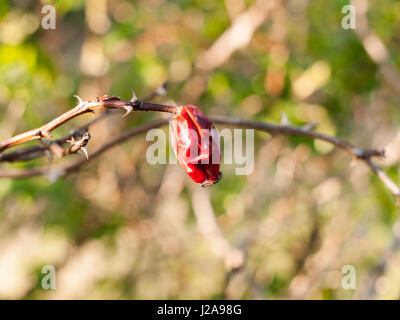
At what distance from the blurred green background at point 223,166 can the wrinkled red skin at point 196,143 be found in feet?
2.37

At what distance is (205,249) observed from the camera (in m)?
2.53

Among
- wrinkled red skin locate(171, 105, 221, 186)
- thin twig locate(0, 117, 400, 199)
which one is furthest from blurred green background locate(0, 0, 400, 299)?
wrinkled red skin locate(171, 105, 221, 186)

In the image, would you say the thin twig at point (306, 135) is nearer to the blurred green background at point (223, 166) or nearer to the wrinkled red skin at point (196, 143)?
the wrinkled red skin at point (196, 143)

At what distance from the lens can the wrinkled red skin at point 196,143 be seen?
0.61 metres

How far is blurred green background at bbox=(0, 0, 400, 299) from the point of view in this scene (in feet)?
5.32

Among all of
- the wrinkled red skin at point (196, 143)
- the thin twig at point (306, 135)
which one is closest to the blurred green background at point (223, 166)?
the thin twig at point (306, 135)

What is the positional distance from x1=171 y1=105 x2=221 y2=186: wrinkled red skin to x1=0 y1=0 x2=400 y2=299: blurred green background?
0.72m

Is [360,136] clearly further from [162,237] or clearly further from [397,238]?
[162,237]

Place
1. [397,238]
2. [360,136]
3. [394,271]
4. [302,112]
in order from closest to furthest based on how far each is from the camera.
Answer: [397,238] < [302,112] < [394,271] < [360,136]

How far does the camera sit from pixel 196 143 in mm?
614

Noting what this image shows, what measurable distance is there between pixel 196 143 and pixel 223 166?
1.76 m
